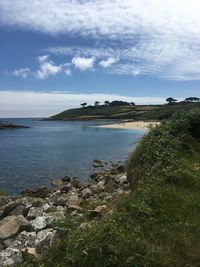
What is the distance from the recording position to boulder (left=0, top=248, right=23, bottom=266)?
990cm

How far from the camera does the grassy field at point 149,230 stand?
7.12 m

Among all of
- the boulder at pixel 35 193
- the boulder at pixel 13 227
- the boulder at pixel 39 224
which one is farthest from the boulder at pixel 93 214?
the boulder at pixel 35 193

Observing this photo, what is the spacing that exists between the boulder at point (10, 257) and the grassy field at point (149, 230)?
150 centimetres

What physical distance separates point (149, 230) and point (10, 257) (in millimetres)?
4317

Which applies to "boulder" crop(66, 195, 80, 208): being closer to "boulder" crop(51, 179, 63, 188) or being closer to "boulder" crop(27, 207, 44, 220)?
"boulder" crop(27, 207, 44, 220)

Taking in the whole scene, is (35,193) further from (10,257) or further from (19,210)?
(10,257)

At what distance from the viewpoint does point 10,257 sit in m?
10.4

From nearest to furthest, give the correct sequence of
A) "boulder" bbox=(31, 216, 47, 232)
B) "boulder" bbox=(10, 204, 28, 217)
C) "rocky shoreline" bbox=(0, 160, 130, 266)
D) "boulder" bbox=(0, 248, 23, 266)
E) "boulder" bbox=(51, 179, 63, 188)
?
"boulder" bbox=(0, 248, 23, 266) → "rocky shoreline" bbox=(0, 160, 130, 266) → "boulder" bbox=(31, 216, 47, 232) → "boulder" bbox=(10, 204, 28, 217) → "boulder" bbox=(51, 179, 63, 188)

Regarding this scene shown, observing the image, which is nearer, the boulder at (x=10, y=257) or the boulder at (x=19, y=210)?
the boulder at (x=10, y=257)

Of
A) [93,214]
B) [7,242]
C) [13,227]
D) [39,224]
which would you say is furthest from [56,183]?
[93,214]

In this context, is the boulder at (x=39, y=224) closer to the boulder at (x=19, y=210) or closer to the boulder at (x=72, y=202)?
the boulder at (x=19, y=210)

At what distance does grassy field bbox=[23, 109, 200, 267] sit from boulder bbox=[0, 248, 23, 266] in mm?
1502

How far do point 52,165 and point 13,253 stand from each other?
26499mm

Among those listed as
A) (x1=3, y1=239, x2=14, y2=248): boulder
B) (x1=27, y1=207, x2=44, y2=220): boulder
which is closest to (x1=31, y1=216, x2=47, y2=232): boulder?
(x1=3, y1=239, x2=14, y2=248): boulder
